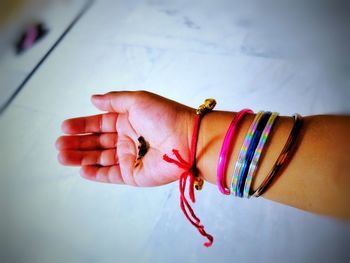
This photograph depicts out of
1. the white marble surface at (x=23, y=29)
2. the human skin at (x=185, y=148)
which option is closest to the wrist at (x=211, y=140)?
the human skin at (x=185, y=148)

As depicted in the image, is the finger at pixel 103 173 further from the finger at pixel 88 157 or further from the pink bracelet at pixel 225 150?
the pink bracelet at pixel 225 150

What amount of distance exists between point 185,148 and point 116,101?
0.15 metres

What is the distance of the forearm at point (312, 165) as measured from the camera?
1.29 feet

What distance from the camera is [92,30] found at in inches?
30.2

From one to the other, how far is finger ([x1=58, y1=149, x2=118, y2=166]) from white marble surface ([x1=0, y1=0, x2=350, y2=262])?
48 millimetres

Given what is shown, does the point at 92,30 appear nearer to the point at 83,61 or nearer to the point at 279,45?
the point at 83,61

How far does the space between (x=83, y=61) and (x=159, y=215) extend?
14.1 inches

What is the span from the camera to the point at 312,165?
0.40 meters

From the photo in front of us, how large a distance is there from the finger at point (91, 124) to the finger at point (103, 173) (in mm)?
66

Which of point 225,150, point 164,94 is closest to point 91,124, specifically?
point 164,94

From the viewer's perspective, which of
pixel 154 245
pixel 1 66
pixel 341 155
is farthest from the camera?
pixel 1 66

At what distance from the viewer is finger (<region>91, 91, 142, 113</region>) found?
542 mm

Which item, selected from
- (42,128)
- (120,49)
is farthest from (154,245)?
(120,49)

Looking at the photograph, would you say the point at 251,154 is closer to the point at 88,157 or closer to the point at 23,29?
the point at 88,157
